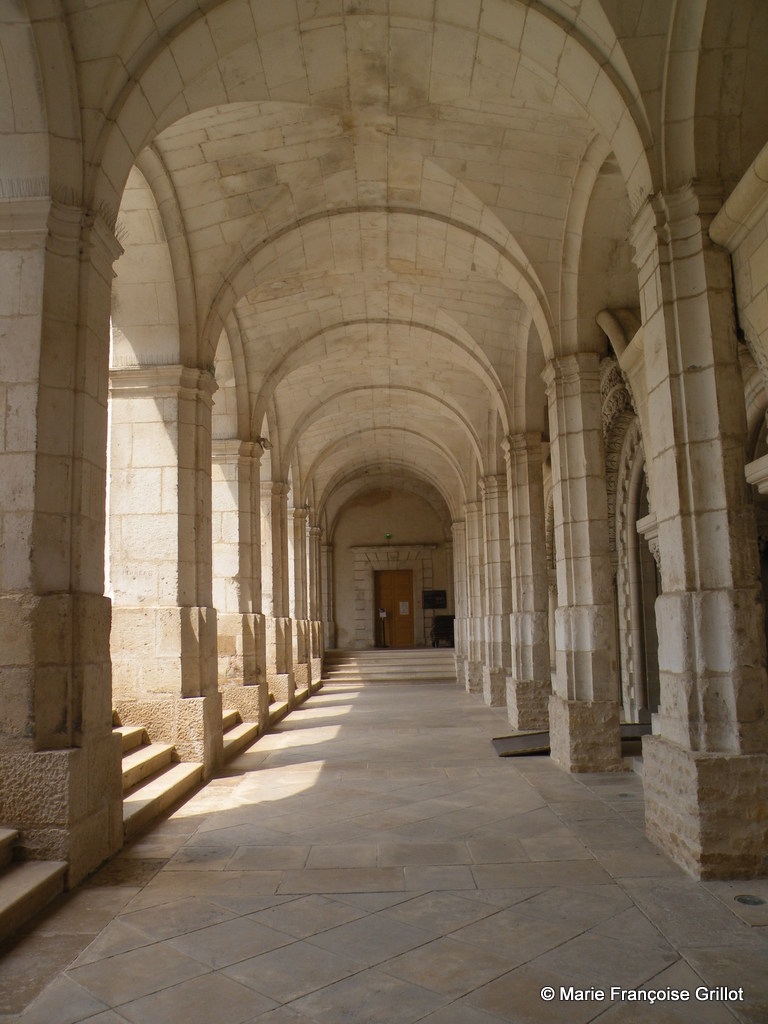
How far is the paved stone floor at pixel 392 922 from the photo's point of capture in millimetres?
2510

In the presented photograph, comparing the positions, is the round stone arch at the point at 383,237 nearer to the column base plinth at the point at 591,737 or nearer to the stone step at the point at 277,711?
the column base plinth at the point at 591,737

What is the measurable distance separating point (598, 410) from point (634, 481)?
2608mm

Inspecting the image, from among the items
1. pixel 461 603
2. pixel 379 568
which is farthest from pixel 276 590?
pixel 379 568

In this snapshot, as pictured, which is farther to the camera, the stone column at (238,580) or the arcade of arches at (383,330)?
the stone column at (238,580)

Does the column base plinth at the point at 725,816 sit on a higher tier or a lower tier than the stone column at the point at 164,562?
lower

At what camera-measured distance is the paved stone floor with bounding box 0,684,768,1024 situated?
8.23ft

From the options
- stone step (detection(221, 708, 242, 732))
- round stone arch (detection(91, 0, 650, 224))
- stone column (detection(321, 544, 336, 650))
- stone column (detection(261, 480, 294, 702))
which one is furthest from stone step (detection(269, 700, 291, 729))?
stone column (detection(321, 544, 336, 650))

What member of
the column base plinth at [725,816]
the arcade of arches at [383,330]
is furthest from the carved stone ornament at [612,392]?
the column base plinth at [725,816]

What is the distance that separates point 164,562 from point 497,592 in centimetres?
630

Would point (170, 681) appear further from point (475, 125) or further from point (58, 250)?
point (475, 125)

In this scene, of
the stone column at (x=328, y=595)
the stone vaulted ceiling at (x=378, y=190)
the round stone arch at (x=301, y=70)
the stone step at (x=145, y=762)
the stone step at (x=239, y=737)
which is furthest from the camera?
the stone column at (x=328, y=595)

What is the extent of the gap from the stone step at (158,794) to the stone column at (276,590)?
545 cm

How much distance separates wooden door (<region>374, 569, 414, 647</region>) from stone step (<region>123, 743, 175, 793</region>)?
19.1 meters

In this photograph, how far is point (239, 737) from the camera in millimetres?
7715
